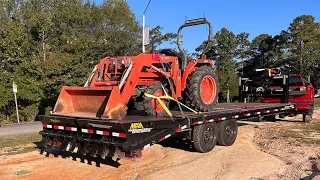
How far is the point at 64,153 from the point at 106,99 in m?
2.51

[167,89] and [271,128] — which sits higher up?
[167,89]

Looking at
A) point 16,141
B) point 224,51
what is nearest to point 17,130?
point 16,141

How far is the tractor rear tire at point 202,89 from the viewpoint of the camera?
816 cm

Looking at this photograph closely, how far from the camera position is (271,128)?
1298cm

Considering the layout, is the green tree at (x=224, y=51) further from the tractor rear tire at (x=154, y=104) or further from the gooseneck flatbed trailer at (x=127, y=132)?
the tractor rear tire at (x=154, y=104)

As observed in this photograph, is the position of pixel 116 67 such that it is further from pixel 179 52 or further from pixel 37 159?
pixel 37 159

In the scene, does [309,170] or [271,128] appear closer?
[309,170]

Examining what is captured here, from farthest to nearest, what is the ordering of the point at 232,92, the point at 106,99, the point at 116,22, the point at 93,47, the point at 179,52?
the point at 232,92 → the point at 116,22 → the point at 93,47 → the point at 179,52 → the point at 106,99

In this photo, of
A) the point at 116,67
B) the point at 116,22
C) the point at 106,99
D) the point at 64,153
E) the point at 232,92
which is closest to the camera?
the point at 106,99

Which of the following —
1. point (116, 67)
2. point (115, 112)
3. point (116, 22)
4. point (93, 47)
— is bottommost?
point (115, 112)

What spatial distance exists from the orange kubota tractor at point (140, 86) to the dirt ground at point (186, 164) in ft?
3.81

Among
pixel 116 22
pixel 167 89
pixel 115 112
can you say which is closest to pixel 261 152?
pixel 167 89

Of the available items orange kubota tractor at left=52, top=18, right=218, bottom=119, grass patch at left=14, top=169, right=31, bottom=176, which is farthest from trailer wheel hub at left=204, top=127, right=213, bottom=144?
grass patch at left=14, top=169, right=31, bottom=176

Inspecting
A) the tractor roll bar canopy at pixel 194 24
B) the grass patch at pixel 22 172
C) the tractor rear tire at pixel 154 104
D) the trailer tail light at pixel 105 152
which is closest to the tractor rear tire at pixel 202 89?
the tractor roll bar canopy at pixel 194 24
